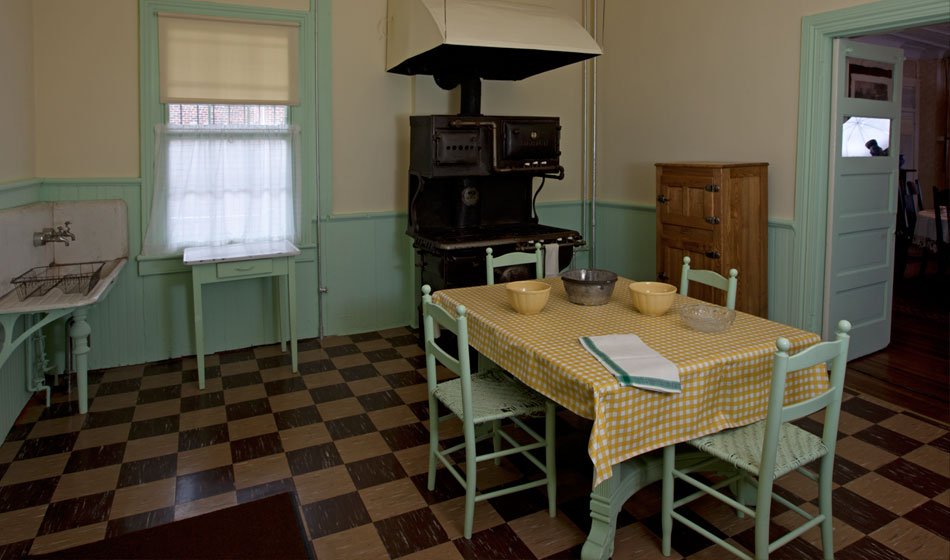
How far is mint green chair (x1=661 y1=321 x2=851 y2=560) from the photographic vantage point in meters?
1.88

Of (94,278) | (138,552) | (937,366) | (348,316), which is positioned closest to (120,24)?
(94,278)

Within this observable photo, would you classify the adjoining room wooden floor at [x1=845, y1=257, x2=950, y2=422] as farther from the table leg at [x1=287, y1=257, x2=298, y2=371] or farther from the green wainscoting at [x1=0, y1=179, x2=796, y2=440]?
the table leg at [x1=287, y1=257, x2=298, y2=371]

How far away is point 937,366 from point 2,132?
532 centimetres

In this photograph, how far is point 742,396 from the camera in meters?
2.18

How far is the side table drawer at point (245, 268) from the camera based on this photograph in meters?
3.84

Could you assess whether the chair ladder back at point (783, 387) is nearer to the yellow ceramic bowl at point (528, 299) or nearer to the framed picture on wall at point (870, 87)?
the yellow ceramic bowl at point (528, 299)

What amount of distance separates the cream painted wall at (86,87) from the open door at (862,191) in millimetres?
4066

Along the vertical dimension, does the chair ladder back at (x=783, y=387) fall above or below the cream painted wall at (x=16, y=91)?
below

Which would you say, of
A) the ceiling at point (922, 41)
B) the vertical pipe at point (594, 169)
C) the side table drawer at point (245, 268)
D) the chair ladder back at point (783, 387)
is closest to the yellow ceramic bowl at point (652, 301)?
the chair ladder back at point (783, 387)

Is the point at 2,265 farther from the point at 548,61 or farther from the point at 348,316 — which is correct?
the point at 548,61

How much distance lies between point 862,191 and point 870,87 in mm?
614

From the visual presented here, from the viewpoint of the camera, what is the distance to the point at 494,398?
2.54 metres

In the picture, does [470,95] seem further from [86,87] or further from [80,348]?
[80,348]

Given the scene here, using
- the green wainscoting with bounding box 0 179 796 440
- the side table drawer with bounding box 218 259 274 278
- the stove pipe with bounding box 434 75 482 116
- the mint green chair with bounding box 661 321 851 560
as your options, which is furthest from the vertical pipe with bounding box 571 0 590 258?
the mint green chair with bounding box 661 321 851 560
